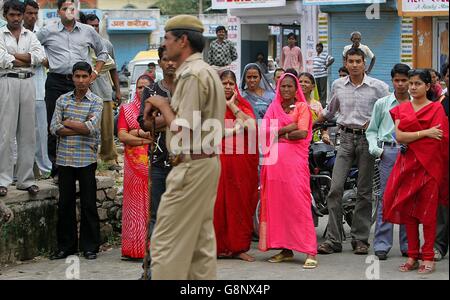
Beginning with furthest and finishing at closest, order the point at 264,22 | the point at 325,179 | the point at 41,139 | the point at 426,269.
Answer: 1. the point at 264,22
2. the point at 41,139
3. the point at 325,179
4. the point at 426,269

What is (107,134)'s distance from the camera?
35.4ft

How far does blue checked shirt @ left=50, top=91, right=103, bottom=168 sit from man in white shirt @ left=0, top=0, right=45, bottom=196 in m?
0.31

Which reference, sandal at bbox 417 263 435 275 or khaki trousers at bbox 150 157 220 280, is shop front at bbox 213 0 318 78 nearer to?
sandal at bbox 417 263 435 275

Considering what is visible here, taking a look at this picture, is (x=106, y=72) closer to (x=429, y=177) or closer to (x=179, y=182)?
(x=429, y=177)

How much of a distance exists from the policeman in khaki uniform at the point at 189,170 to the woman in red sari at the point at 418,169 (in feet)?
8.20

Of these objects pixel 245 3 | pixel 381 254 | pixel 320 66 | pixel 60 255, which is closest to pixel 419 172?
pixel 381 254

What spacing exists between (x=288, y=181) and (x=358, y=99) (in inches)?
44.3

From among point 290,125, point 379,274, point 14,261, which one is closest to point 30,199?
point 14,261

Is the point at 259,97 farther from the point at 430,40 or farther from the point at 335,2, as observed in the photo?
the point at 430,40

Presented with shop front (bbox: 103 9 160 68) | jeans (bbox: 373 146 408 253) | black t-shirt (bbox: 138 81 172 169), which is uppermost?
shop front (bbox: 103 9 160 68)

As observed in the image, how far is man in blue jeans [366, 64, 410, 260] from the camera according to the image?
845 cm

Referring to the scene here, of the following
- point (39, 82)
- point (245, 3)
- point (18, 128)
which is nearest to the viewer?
point (18, 128)

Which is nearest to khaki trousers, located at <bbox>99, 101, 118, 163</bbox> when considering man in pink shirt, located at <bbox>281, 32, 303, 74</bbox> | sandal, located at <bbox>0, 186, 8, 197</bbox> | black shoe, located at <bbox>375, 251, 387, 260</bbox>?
sandal, located at <bbox>0, 186, 8, 197</bbox>

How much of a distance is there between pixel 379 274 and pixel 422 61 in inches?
575
